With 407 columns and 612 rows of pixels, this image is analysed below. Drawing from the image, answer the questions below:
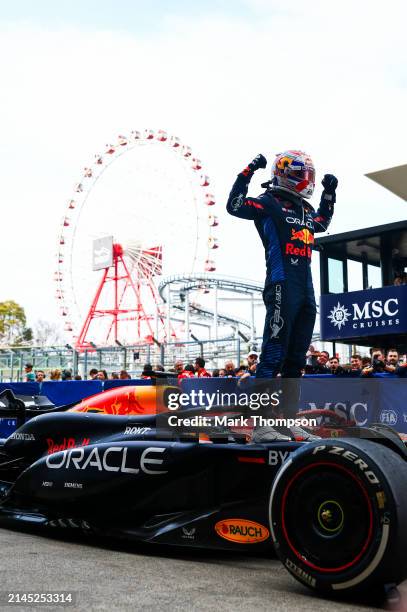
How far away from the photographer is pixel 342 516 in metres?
3.16

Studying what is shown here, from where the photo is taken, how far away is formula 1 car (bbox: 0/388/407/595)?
10.0 ft

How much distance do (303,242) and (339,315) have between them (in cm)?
1206

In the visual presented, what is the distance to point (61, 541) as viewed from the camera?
178 inches

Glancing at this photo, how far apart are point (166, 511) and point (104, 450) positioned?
53 cm

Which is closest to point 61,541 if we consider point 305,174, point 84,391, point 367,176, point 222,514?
point 222,514

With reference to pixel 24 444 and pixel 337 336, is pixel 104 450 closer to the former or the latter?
pixel 24 444

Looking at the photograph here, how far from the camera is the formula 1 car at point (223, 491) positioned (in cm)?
306

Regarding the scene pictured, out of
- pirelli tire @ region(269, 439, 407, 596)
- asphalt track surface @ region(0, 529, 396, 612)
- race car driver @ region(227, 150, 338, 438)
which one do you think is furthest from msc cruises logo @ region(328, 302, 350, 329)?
pirelli tire @ region(269, 439, 407, 596)

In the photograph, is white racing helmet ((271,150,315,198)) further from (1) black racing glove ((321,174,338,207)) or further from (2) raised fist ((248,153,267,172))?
(1) black racing glove ((321,174,338,207))

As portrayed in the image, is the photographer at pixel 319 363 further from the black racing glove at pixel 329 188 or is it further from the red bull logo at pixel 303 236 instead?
A: the red bull logo at pixel 303 236

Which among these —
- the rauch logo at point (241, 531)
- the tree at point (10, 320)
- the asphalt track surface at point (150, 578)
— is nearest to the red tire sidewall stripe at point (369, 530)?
the asphalt track surface at point (150, 578)

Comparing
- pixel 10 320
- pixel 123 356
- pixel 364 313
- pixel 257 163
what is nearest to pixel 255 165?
pixel 257 163

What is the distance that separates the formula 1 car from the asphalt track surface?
0.12 meters

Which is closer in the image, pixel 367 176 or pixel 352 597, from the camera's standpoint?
pixel 352 597
